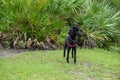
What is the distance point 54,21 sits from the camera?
1494cm

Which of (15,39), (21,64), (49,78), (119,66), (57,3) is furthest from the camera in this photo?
(57,3)

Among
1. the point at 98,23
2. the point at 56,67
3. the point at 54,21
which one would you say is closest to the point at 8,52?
the point at 54,21

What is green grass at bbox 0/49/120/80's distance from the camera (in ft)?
31.5

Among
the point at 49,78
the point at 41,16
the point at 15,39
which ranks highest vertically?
the point at 41,16

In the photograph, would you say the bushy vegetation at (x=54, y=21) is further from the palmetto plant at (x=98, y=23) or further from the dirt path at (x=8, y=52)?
the dirt path at (x=8, y=52)

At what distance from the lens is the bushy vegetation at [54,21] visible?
47.8ft

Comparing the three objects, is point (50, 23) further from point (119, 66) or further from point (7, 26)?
point (119, 66)

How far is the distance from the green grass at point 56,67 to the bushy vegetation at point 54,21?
1510mm

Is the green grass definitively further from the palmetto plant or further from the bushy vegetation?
the palmetto plant

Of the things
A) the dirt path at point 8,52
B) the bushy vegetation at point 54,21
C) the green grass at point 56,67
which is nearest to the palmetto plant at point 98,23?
the bushy vegetation at point 54,21

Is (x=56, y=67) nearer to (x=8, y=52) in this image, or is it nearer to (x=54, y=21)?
(x=8, y=52)

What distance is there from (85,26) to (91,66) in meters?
4.82

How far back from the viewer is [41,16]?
1473cm

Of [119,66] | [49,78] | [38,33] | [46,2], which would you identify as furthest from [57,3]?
[49,78]
